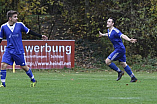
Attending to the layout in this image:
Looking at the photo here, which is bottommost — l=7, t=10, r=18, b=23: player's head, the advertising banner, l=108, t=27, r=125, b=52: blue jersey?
the advertising banner

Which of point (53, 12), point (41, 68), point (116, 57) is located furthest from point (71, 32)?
point (116, 57)

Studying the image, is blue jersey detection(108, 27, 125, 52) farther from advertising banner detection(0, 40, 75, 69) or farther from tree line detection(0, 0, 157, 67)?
tree line detection(0, 0, 157, 67)

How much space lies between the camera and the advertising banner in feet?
76.3

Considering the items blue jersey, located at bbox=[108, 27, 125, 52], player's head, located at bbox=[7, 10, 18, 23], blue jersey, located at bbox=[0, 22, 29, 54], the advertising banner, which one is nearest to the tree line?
the advertising banner

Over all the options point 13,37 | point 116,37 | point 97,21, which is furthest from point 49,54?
Answer: point 13,37

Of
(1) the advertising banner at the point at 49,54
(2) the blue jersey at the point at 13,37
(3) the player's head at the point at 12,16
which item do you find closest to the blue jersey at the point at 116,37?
(2) the blue jersey at the point at 13,37

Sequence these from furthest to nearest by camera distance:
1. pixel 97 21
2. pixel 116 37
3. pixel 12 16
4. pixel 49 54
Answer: pixel 97 21
pixel 49 54
pixel 116 37
pixel 12 16

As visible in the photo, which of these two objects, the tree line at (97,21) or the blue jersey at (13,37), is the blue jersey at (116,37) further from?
the tree line at (97,21)

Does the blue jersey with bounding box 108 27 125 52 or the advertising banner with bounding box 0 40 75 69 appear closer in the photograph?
the blue jersey with bounding box 108 27 125 52

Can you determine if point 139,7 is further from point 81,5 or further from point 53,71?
point 53,71

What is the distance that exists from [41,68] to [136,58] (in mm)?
6826

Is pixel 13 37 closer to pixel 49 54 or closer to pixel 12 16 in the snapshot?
pixel 12 16

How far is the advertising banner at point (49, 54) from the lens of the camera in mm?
23250

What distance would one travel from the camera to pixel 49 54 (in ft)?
76.7
